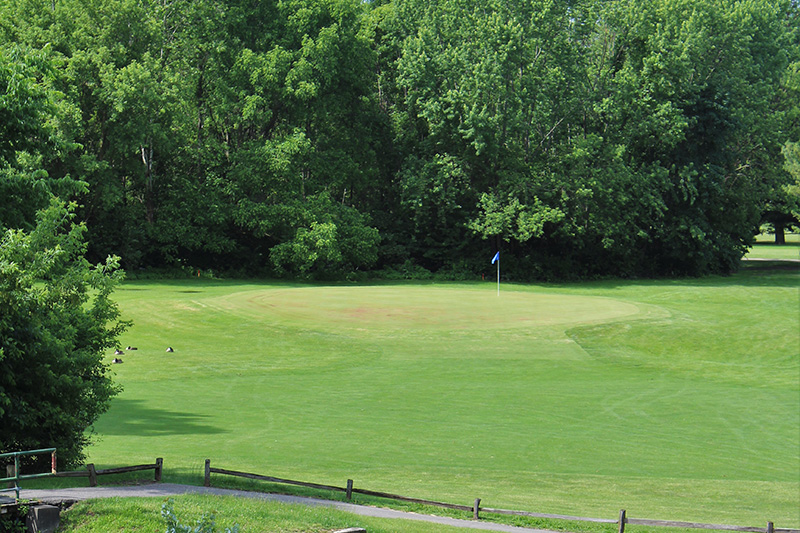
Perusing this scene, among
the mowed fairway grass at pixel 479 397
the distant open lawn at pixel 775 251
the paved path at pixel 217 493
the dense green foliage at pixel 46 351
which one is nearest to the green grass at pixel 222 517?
the paved path at pixel 217 493

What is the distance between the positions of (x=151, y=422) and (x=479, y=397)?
8.64 metres

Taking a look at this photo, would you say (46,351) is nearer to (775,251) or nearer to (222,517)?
(222,517)

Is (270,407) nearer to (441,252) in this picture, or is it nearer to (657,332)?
(657,332)

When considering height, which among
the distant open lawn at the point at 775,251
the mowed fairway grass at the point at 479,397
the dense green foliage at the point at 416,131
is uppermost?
the dense green foliage at the point at 416,131

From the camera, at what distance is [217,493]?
1304cm

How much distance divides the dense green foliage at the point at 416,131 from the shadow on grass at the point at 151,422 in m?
28.6

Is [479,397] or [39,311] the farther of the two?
[479,397]

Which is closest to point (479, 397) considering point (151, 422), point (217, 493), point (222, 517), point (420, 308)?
point (151, 422)

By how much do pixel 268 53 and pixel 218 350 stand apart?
28106 mm

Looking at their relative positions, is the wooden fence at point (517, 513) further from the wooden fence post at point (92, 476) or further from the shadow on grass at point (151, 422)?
the shadow on grass at point (151, 422)

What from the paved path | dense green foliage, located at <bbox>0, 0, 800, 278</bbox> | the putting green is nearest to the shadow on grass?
the paved path

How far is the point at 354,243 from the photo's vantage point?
5356 centimetres

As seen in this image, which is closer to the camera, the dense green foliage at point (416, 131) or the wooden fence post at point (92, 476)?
the wooden fence post at point (92, 476)

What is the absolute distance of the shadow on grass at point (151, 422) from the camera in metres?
18.7
